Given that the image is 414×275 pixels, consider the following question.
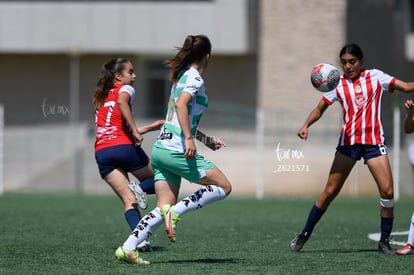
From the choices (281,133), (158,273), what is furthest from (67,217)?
(281,133)

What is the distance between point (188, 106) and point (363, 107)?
2.10 meters

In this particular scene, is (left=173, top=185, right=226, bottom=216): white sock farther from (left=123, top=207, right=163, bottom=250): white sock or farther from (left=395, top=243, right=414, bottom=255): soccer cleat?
(left=395, top=243, right=414, bottom=255): soccer cleat

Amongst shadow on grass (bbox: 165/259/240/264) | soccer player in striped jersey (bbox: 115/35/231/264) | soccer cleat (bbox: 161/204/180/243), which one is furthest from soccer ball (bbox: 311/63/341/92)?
soccer cleat (bbox: 161/204/180/243)

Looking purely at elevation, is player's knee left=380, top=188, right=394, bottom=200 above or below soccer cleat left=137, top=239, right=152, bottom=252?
above

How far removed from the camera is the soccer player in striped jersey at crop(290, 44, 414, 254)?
8141 mm

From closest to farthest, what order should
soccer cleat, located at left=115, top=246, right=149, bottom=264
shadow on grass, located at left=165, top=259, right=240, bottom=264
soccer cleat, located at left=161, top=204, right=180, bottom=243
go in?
1. soccer cleat, located at left=161, top=204, right=180, bottom=243
2. soccer cleat, located at left=115, top=246, right=149, bottom=264
3. shadow on grass, located at left=165, top=259, right=240, bottom=264

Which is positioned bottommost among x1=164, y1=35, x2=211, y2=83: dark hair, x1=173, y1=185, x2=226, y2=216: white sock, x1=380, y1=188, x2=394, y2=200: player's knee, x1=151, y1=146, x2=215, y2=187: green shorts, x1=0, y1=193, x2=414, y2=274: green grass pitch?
x1=0, y1=193, x2=414, y2=274: green grass pitch

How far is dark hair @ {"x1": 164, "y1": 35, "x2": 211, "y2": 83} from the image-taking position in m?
6.97

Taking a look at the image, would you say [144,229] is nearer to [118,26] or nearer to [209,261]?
[209,261]

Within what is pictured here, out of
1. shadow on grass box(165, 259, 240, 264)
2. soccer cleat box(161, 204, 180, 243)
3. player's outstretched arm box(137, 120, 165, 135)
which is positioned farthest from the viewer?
player's outstretched arm box(137, 120, 165, 135)

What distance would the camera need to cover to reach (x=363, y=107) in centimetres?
819

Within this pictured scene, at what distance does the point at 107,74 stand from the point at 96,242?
1929 mm

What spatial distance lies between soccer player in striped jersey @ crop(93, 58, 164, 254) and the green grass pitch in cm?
63

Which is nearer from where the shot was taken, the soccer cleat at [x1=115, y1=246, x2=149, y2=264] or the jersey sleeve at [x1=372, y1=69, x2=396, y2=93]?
the soccer cleat at [x1=115, y1=246, x2=149, y2=264]
